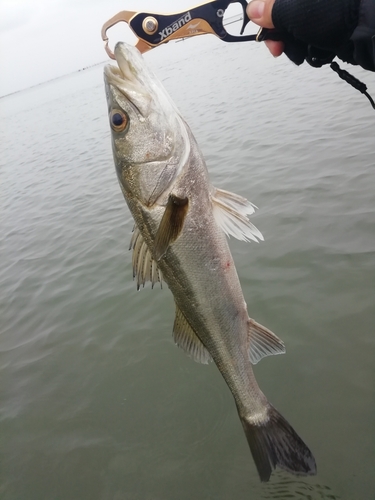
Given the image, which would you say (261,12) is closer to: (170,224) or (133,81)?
(133,81)

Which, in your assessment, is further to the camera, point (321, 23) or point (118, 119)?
point (321, 23)

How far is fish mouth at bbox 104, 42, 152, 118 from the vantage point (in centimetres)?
218

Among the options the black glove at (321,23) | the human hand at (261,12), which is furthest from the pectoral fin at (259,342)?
the human hand at (261,12)

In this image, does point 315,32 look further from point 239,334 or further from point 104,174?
point 104,174

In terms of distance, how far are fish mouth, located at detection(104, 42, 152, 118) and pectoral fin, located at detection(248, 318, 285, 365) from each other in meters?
1.62

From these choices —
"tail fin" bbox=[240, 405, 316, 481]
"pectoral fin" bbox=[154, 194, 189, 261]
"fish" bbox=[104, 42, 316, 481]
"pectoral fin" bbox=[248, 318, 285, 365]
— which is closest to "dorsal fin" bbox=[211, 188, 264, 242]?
"fish" bbox=[104, 42, 316, 481]

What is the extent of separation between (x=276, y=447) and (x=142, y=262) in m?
1.58

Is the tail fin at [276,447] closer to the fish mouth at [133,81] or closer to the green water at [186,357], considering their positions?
the green water at [186,357]

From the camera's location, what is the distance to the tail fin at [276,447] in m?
2.47

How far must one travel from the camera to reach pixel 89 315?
5.65 m

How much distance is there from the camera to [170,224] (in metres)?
2.17

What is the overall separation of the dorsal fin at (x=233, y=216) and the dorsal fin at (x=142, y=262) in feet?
1.64

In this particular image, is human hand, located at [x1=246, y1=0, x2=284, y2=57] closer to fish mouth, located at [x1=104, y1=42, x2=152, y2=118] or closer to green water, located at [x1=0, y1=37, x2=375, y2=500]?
fish mouth, located at [x1=104, y1=42, x2=152, y2=118]

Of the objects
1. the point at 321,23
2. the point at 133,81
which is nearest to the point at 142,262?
the point at 133,81
